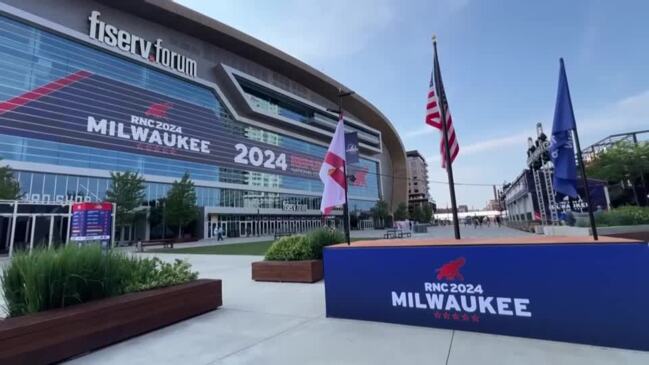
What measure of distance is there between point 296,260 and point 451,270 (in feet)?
17.8

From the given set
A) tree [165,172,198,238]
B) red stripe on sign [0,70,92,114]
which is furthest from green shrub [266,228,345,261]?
red stripe on sign [0,70,92,114]

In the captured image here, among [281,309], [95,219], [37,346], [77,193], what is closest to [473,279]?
[281,309]

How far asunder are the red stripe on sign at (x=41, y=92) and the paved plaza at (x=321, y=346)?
35671 mm

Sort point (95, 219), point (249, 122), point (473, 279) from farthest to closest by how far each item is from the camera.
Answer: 1. point (249, 122)
2. point (95, 219)
3. point (473, 279)

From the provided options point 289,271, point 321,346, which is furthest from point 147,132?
point 321,346

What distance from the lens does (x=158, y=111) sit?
132ft

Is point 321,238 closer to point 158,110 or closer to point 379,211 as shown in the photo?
point 158,110

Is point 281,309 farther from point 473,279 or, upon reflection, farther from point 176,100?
point 176,100

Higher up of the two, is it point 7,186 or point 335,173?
point 7,186

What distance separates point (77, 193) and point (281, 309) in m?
35.7

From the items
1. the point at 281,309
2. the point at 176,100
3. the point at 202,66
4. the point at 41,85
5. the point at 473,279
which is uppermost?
the point at 202,66

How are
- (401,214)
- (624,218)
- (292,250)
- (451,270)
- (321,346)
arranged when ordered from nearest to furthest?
(321,346)
(451,270)
(292,250)
(624,218)
(401,214)

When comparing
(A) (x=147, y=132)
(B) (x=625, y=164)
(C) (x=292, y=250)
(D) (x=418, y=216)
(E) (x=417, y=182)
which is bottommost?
(C) (x=292, y=250)

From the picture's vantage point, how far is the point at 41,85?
30859 mm
